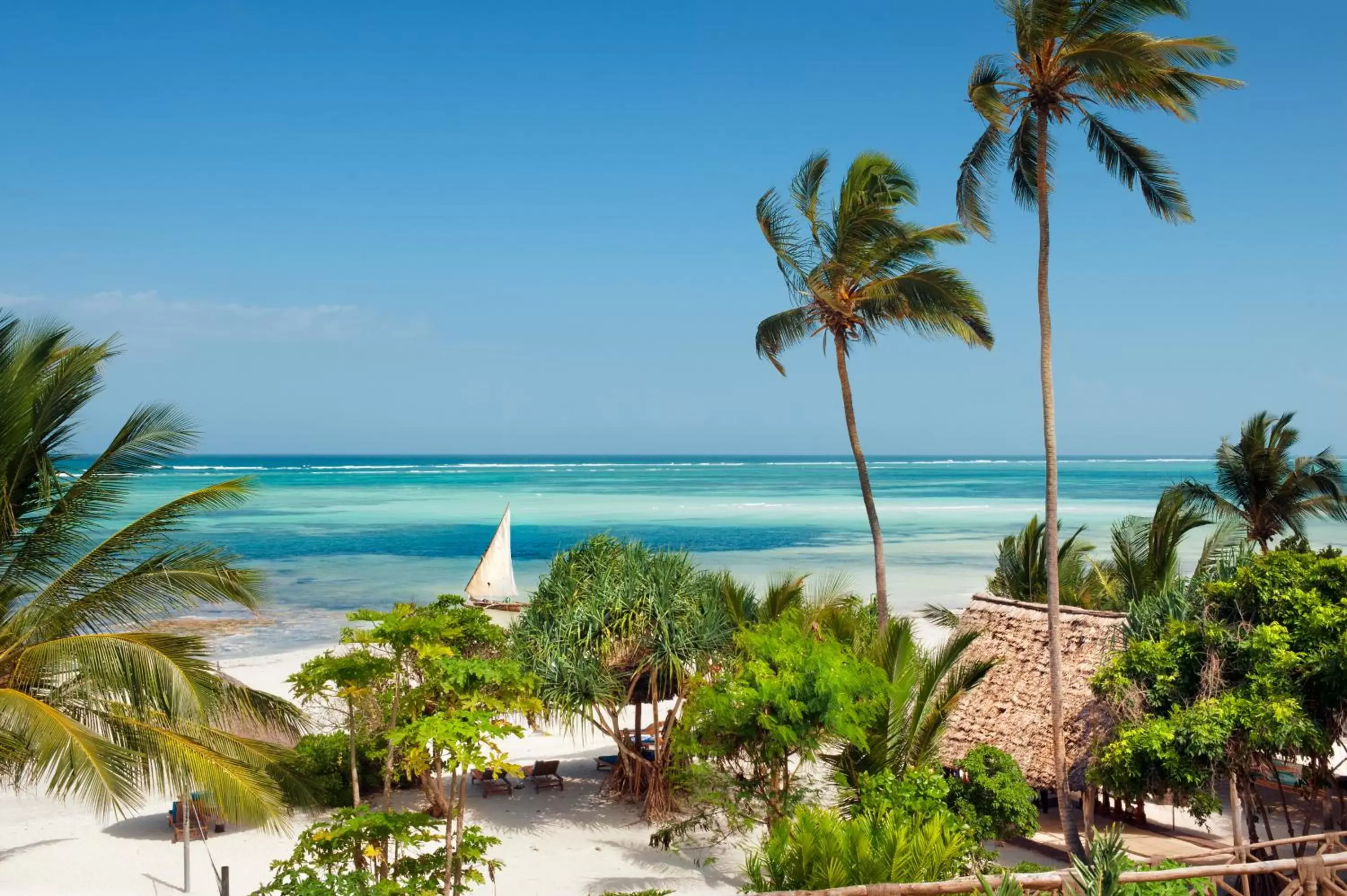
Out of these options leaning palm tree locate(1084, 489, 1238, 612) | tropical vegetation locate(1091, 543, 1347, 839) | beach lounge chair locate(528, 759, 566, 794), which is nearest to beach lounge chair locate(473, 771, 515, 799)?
beach lounge chair locate(528, 759, 566, 794)

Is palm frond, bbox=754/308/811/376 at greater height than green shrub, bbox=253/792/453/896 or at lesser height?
greater

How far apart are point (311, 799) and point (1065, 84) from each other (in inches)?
421

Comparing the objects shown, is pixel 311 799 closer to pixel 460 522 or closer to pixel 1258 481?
pixel 1258 481

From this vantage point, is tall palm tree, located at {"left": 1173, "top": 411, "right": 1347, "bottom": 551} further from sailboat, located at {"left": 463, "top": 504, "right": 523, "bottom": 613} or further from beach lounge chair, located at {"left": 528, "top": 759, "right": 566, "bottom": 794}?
sailboat, located at {"left": 463, "top": 504, "right": 523, "bottom": 613}

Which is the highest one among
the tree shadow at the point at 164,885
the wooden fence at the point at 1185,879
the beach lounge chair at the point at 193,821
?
the wooden fence at the point at 1185,879

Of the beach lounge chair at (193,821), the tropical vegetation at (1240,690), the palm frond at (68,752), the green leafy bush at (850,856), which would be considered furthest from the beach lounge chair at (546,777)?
the palm frond at (68,752)

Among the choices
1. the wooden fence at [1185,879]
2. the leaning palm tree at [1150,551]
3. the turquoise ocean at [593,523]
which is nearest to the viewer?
the wooden fence at [1185,879]

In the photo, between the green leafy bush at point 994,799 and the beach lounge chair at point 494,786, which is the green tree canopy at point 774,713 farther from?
the beach lounge chair at point 494,786

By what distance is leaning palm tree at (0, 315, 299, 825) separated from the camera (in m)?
7.90

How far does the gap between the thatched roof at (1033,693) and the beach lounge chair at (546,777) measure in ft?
18.4

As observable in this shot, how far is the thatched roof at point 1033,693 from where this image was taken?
1135cm

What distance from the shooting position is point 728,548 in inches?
2016

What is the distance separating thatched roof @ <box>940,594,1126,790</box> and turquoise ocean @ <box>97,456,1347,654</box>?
4.40 m

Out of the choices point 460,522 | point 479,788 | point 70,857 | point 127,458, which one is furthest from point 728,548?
point 127,458
